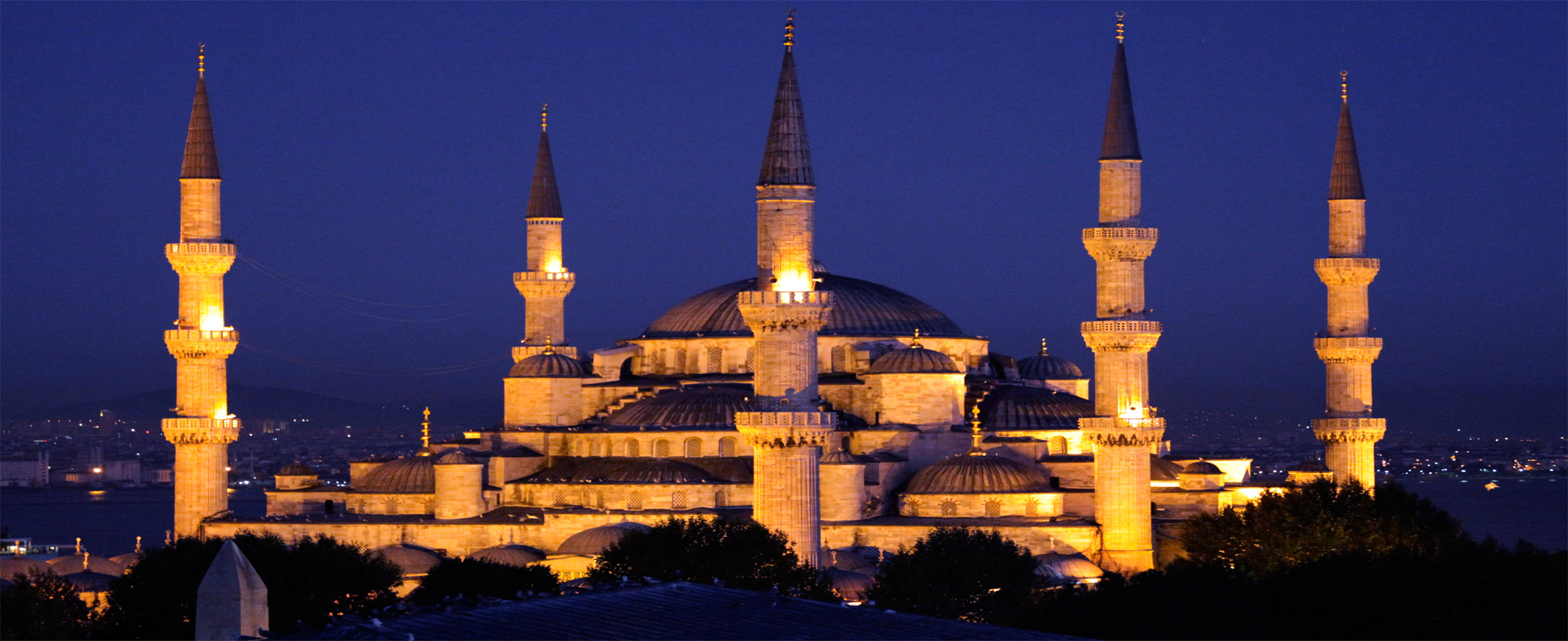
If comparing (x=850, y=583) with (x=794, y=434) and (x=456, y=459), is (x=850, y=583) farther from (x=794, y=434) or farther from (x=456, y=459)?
(x=456, y=459)

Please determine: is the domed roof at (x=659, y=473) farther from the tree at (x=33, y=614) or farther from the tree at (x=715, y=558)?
the tree at (x=33, y=614)

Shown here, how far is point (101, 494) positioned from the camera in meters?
165

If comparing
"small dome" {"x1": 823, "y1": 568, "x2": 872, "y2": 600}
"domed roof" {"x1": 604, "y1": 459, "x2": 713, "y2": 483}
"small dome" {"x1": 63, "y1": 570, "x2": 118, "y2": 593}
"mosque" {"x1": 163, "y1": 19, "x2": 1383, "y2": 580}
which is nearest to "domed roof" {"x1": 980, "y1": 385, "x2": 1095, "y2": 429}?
"mosque" {"x1": 163, "y1": 19, "x2": 1383, "y2": 580}

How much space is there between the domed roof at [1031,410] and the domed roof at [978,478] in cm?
337

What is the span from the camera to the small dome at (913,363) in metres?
51.0

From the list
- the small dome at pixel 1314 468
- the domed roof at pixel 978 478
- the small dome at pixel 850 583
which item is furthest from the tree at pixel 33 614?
the small dome at pixel 1314 468

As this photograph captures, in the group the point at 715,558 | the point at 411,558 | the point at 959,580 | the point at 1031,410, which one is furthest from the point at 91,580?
the point at 959,580

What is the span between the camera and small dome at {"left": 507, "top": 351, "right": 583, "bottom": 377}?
53.6 m

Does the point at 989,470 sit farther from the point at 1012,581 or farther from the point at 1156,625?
the point at 1156,625

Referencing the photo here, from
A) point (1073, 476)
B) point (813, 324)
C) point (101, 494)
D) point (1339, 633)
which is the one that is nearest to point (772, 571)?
point (813, 324)

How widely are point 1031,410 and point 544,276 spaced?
36.3ft

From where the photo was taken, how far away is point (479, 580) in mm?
39031

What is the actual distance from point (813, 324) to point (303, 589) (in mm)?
9202

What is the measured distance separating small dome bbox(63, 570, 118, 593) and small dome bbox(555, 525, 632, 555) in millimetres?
10351
